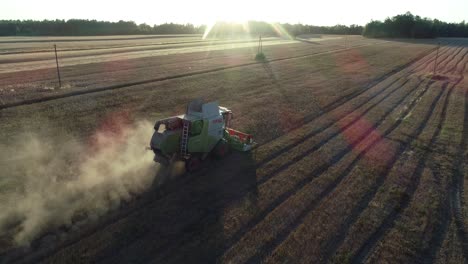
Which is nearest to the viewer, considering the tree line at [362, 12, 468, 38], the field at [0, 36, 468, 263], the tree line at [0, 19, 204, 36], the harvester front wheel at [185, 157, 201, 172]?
the field at [0, 36, 468, 263]

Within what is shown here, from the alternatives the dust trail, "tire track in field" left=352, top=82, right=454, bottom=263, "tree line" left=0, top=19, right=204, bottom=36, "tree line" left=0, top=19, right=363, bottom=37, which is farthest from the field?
"tree line" left=0, top=19, right=363, bottom=37

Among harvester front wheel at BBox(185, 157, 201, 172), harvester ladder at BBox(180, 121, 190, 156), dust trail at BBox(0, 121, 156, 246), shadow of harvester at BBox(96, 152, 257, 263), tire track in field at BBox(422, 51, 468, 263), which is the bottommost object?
tire track in field at BBox(422, 51, 468, 263)

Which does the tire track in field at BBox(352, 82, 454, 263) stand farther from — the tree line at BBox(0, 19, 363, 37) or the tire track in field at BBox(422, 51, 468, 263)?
the tree line at BBox(0, 19, 363, 37)

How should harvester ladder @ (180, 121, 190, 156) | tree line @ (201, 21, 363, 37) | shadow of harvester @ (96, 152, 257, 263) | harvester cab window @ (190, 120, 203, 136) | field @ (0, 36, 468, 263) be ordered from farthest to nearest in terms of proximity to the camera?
1. tree line @ (201, 21, 363, 37)
2. harvester cab window @ (190, 120, 203, 136)
3. harvester ladder @ (180, 121, 190, 156)
4. field @ (0, 36, 468, 263)
5. shadow of harvester @ (96, 152, 257, 263)

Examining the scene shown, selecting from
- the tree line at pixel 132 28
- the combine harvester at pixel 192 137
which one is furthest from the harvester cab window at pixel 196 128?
the tree line at pixel 132 28

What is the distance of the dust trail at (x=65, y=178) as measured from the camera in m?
9.36

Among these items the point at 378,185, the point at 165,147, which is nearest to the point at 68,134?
the point at 165,147

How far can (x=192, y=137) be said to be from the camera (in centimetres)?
1205

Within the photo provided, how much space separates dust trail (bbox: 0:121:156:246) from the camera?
9.36 metres

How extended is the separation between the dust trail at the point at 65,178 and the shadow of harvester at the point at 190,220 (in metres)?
1.17

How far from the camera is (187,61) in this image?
139ft

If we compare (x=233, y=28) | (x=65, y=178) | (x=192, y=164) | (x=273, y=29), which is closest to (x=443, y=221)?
(x=192, y=164)

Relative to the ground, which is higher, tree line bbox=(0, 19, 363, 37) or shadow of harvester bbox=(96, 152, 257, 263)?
tree line bbox=(0, 19, 363, 37)

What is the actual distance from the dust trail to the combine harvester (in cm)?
105
